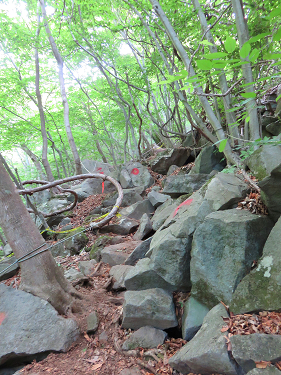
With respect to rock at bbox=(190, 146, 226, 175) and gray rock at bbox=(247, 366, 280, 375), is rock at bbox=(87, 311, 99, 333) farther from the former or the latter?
rock at bbox=(190, 146, 226, 175)

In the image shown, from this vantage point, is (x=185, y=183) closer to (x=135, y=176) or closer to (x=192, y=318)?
(x=192, y=318)

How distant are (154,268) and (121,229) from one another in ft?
11.4

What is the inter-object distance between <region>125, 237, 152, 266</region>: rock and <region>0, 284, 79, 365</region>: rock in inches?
66.8

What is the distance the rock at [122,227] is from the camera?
6.51 meters

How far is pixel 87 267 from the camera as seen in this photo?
505 centimetres

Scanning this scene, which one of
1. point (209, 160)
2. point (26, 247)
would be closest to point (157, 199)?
point (209, 160)

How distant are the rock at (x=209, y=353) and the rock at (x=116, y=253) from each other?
2.79 m

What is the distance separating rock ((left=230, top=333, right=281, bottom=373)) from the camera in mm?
1715

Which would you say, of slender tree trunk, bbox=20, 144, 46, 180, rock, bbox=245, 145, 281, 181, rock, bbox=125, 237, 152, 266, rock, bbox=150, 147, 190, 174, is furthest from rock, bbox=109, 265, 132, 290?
slender tree trunk, bbox=20, 144, 46, 180

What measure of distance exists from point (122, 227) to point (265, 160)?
15.3 feet

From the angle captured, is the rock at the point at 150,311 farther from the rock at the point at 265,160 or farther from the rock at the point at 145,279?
the rock at the point at 265,160

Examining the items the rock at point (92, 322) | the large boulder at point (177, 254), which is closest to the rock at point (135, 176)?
the large boulder at point (177, 254)

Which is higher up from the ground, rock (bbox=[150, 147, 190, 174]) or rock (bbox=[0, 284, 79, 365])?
rock (bbox=[150, 147, 190, 174])

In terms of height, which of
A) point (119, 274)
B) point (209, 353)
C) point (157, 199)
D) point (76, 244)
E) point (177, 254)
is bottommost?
point (119, 274)
